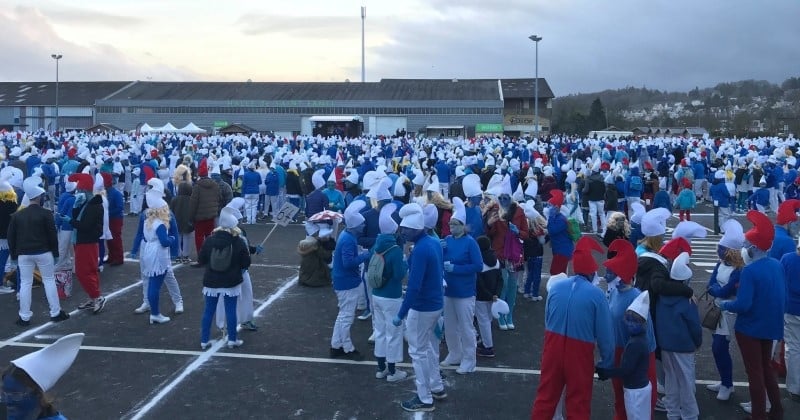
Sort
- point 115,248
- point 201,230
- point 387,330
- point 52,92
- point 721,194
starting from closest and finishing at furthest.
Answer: point 387,330 < point 115,248 < point 201,230 < point 721,194 < point 52,92

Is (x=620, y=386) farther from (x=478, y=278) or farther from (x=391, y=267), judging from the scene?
(x=478, y=278)

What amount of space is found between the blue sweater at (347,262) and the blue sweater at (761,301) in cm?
352

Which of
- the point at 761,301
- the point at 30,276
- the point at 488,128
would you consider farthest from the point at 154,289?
the point at 488,128

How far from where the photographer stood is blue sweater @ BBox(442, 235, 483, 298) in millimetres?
6414

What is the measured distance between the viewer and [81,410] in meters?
5.80

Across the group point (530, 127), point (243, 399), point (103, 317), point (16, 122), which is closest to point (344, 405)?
point (243, 399)

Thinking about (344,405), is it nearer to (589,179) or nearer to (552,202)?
(552,202)

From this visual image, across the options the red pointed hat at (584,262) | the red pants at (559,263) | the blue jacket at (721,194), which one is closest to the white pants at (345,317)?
the red pointed hat at (584,262)

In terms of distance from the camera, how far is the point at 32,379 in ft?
9.14

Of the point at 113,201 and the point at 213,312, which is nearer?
the point at 213,312

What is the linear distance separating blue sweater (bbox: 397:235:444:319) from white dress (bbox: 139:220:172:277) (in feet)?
12.8

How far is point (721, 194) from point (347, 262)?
12.5 meters

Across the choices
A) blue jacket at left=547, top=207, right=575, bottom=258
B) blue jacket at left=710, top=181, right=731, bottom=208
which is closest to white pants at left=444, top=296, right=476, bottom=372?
blue jacket at left=547, top=207, right=575, bottom=258

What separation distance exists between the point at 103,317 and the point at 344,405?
14.3 feet
